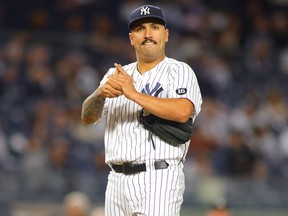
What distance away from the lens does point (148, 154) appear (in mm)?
4453

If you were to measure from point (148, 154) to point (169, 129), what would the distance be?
19cm

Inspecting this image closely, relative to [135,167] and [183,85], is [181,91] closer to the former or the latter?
[183,85]

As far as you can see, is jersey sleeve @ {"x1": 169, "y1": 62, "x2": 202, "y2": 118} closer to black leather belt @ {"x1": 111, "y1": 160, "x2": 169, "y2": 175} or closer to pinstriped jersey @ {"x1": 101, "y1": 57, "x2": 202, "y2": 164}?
pinstriped jersey @ {"x1": 101, "y1": 57, "x2": 202, "y2": 164}

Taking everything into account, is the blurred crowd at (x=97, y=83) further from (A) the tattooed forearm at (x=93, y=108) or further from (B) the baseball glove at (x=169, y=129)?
(B) the baseball glove at (x=169, y=129)

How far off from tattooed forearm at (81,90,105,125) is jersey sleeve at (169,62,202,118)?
42 centimetres

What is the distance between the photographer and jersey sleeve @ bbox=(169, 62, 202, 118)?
14.6ft

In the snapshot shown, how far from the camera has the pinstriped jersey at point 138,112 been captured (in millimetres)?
4461

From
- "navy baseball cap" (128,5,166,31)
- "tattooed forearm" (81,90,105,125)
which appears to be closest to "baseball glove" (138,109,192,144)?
"tattooed forearm" (81,90,105,125)

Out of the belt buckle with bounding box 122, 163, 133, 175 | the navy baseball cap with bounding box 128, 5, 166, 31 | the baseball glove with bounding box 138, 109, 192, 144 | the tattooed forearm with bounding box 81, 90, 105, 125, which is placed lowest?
the belt buckle with bounding box 122, 163, 133, 175

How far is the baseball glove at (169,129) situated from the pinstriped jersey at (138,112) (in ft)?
0.13

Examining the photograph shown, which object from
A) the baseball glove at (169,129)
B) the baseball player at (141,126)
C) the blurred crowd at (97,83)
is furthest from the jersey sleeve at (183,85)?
the blurred crowd at (97,83)

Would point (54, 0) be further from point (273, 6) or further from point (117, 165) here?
point (117, 165)

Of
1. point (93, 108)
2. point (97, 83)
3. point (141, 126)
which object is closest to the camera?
point (141, 126)

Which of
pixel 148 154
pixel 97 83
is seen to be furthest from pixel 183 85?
pixel 97 83
